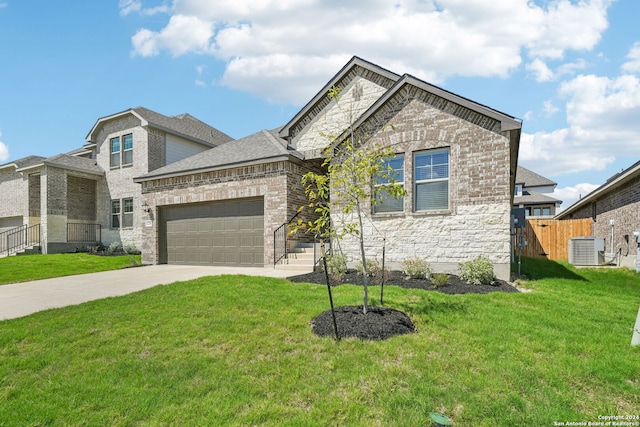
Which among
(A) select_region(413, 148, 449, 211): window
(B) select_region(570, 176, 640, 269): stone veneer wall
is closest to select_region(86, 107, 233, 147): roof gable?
(A) select_region(413, 148, 449, 211): window

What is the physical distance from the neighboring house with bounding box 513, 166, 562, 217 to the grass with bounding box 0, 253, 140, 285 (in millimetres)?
32863

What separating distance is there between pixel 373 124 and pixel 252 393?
853 centimetres

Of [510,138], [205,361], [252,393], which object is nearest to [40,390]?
[205,361]

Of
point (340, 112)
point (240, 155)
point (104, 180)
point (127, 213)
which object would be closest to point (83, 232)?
point (104, 180)

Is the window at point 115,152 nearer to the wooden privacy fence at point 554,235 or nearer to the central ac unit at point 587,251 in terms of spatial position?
the central ac unit at point 587,251

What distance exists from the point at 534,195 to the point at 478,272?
3248 cm

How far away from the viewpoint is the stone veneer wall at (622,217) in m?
11.7

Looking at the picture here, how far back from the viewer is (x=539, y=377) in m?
3.55

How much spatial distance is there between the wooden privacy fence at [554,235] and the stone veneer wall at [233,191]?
13603 millimetres

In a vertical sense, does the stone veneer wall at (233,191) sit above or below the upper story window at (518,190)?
below

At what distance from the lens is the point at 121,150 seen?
2011cm

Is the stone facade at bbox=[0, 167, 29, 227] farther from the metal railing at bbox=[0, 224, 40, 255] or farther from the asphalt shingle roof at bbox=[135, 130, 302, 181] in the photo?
the asphalt shingle roof at bbox=[135, 130, 302, 181]

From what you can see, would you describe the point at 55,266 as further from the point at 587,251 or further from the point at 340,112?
the point at 587,251

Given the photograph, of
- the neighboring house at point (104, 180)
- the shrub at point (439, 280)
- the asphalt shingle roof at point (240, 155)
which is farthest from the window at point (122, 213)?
the shrub at point (439, 280)
